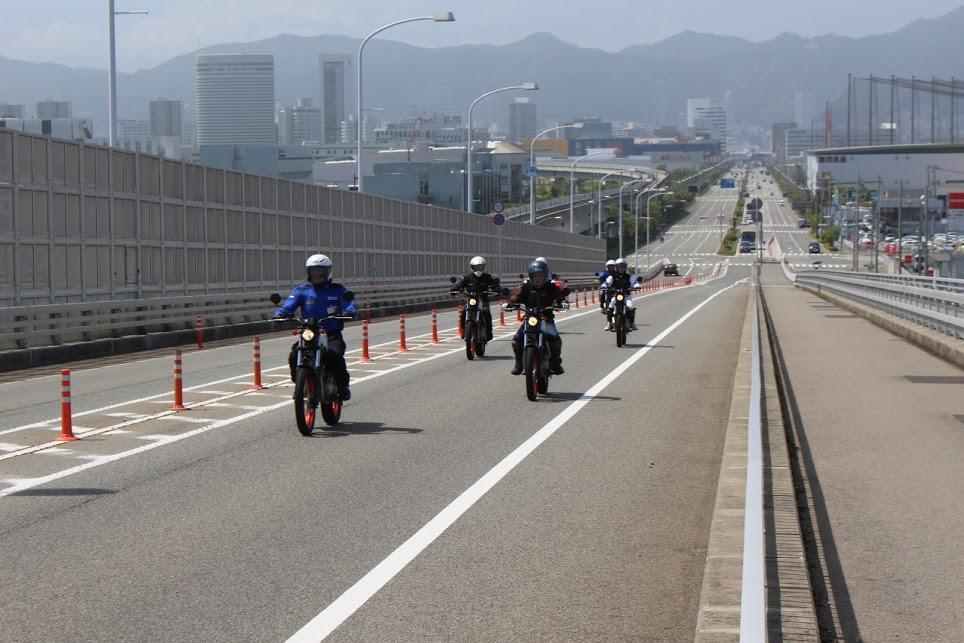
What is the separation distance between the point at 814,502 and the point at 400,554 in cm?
350

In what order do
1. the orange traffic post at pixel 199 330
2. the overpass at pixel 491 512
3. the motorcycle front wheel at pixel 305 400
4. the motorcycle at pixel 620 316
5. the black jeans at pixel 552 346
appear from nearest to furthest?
the overpass at pixel 491 512, the motorcycle front wheel at pixel 305 400, the black jeans at pixel 552 346, the motorcycle at pixel 620 316, the orange traffic post at pixel 199 330

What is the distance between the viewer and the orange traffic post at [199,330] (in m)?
30.5

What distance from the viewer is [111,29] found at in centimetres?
3472

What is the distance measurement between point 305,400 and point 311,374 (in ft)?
0.84

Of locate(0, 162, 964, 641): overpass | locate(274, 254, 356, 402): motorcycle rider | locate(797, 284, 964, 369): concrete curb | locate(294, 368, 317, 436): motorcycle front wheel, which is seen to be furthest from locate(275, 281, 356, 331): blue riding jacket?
locate(797, 284, 964, 369): concrete curb

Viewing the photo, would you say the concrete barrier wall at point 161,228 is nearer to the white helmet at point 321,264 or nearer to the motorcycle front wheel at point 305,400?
the white helmet at point 321,264

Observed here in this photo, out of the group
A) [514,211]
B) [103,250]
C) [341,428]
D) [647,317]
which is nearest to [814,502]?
[341,428]

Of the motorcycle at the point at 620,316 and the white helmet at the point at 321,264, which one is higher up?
the white helmet at the point at 321,264

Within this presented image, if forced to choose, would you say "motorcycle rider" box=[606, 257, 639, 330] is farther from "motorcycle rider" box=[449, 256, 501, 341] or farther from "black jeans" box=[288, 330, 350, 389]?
"black jeans" box=[288, 330, 350, 389]

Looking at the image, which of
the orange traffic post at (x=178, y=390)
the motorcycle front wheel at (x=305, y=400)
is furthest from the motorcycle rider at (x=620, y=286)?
the motorcycle front wheel at (x=305, y=400)

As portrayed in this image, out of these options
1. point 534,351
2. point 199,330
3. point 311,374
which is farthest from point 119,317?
point 311,374

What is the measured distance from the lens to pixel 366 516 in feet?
32.4

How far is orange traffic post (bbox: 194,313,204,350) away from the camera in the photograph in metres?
30.5

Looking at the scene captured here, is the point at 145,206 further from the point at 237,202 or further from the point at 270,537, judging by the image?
the point at 270,537
